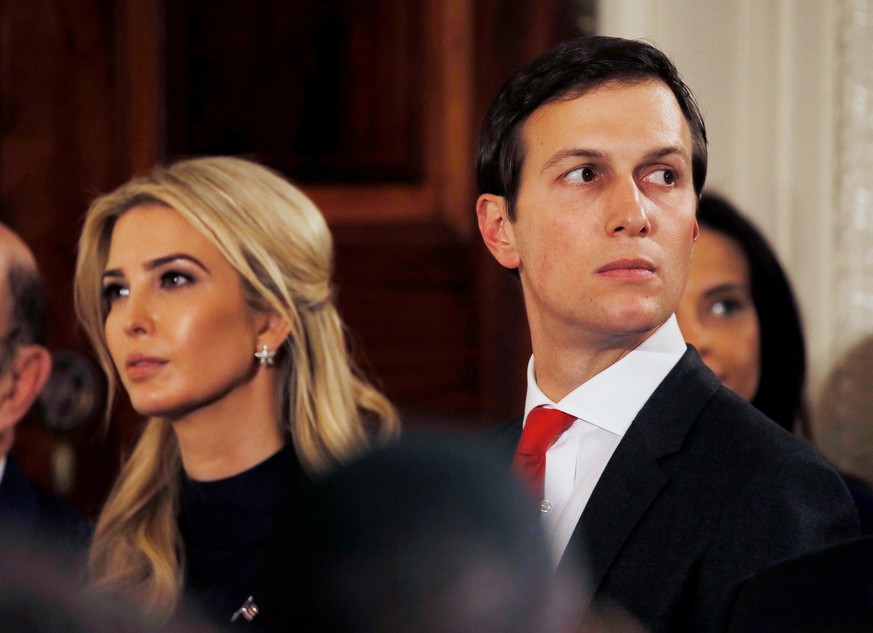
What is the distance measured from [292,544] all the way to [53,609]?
17 centimetres

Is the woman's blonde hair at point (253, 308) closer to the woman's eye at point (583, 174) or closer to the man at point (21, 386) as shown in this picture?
the man at point (21, 386)

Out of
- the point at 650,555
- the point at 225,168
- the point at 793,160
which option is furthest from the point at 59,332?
the point at 650,555

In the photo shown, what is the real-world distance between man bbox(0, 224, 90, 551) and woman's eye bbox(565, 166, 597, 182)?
2.38 feet

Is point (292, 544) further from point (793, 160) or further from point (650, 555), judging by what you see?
point (793, 160)

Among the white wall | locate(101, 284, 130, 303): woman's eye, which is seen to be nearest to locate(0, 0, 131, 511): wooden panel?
locate(101, 284, 130, 303): woman's eye

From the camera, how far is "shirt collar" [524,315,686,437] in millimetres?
855

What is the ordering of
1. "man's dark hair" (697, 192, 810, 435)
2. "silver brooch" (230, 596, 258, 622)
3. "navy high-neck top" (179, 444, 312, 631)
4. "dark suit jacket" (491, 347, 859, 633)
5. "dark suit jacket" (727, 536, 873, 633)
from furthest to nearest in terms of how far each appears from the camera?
"man's dark hair" (697, 192, 810, 435)
"navy high-neck top" (179, 444, 312, 631)
"silver brooch" (230, 596, 258, 622)
"dark suit jacket" (491, 347, 859, 633)
"dark suit jacket" (727, 536, 873, 633)

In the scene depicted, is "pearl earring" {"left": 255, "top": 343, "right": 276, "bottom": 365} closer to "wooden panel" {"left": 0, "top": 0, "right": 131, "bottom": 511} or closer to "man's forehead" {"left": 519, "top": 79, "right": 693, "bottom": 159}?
"man's forehead" {"left": 519, "top": 79, "right": 693, "bottom": 159}

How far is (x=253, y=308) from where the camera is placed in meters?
1.26

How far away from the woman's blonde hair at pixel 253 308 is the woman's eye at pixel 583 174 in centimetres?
49

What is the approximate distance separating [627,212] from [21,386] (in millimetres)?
797

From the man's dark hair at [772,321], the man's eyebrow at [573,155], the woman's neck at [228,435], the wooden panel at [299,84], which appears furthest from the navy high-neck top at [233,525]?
the wooden panel at [299,84]

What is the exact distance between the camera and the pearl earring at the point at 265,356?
127cm

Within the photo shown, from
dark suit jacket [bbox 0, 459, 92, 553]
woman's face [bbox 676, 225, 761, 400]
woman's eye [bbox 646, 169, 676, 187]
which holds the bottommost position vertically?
dark suit jacket [bbox 0, 459, 92, 553]
